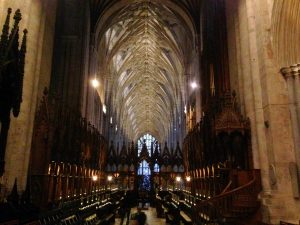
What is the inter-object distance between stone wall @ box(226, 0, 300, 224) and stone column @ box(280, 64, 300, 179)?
0.64 ft

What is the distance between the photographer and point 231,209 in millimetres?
8633

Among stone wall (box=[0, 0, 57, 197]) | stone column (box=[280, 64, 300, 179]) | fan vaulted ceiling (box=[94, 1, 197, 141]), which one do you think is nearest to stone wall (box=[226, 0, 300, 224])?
stone column (box=[280, 64, 300, 179])

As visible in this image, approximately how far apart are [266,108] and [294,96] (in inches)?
30.9

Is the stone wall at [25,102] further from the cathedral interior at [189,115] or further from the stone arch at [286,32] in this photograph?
the stone arch at [286,32]

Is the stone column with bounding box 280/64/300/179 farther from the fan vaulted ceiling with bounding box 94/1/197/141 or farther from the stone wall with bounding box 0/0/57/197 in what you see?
the fan vaulted ceiling with bounding box 94/1/197/141

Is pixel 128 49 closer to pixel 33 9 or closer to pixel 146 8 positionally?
pixel 146 8

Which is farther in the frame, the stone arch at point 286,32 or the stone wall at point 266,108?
the stone arch at point 286,32

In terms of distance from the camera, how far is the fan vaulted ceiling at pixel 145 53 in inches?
1022

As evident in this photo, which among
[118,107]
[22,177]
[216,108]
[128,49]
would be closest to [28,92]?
[22,177]

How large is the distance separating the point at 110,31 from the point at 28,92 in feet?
62.1

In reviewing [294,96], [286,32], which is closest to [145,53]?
[286,32]

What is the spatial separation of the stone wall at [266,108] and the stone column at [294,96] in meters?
0.19

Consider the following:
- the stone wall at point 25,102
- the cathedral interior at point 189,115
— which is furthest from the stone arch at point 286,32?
the stone wall at point 25,102

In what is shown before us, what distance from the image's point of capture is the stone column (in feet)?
24.4
